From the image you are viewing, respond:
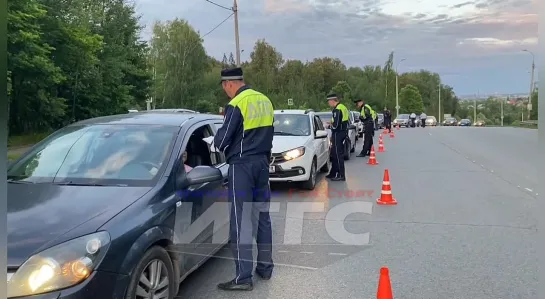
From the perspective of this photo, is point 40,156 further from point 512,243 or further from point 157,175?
point 512,243

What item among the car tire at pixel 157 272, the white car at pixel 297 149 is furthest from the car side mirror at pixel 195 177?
the white car at pixel 297 149

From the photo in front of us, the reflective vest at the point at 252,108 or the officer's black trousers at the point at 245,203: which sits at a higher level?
the reflective vest at the point at 252,108

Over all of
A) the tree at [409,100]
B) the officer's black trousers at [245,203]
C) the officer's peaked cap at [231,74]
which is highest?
the tree at [409,100]

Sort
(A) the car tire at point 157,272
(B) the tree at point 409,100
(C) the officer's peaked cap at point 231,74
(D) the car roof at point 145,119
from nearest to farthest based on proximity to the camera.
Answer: (A) the car tire at point 157,272 < (C) the officer's peaked cap at point 231,74 < (D) the car roof at point 145,119 < (B) the tree at point 409,100

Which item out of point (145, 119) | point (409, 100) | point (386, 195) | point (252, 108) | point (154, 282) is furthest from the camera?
point (409, 100)

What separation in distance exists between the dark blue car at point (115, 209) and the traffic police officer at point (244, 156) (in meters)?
0.26

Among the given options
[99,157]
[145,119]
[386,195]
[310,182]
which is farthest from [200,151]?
[310,182]

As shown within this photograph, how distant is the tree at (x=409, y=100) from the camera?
303 ft

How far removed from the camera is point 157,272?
3.54 m

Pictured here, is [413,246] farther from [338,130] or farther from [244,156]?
[338,130]

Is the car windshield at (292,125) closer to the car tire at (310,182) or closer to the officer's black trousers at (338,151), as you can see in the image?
the officer's black trousers at (338,151)

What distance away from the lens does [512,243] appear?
5891 millimetres

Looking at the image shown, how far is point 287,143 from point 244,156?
527 cm

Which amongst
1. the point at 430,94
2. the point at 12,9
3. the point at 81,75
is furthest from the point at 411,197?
the point at 430,94
